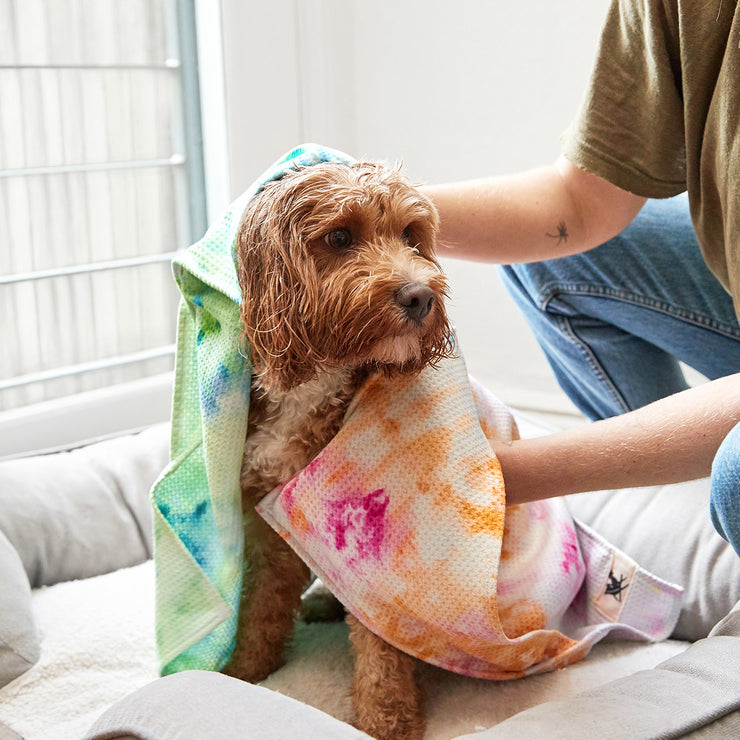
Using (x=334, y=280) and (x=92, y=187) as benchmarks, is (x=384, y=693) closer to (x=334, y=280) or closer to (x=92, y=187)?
(x=334, y=280)

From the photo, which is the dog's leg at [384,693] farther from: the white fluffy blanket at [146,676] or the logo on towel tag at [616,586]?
the logo on towel tag at [616,586]

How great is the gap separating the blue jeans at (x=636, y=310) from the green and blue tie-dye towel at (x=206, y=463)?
2.09 ft

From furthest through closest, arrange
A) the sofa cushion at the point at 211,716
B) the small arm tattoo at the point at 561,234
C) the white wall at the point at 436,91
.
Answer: the white wall at the point at 436,91
the small arm tattoo at the point at 561,234
the sofa cushion at the point at 211,716

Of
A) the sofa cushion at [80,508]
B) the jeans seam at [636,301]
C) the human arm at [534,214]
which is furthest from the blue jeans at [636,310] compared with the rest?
the sofa cushion at [80,508]

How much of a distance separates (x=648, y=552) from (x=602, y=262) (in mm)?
496

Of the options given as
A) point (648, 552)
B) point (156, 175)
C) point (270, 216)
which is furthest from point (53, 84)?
point (648, 552)

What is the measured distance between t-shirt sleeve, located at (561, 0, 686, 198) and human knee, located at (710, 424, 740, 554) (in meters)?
0.46

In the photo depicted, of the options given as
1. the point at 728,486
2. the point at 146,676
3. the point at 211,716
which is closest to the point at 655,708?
the point at 728,486

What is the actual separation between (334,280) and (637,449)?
408 mm

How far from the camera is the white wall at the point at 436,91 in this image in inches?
85.0

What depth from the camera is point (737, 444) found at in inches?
37.6

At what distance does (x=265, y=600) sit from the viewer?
1197 millimetres

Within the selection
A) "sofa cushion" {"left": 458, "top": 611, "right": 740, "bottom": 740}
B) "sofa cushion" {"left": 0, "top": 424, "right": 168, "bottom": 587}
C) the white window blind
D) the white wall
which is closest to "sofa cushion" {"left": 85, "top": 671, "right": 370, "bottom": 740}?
"sofa cushion" {"left": 458, "top": 611, "right": 740, "bottom": 740}

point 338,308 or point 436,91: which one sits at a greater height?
point 436,91
